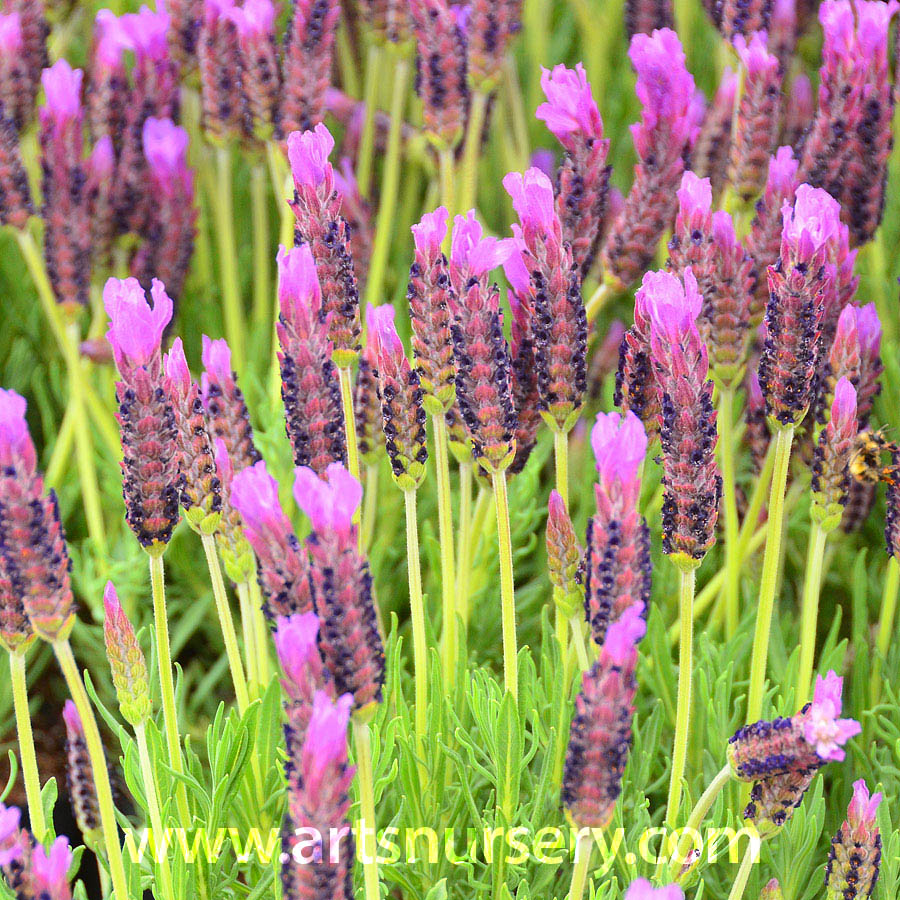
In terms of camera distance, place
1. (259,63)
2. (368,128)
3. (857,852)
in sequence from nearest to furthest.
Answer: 1. (857,852)
2. (259,63)
3. (368,128)

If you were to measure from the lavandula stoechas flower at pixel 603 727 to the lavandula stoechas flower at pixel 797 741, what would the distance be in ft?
0.35

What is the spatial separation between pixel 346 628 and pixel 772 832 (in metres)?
0.38

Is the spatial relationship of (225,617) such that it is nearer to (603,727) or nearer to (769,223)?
(603,727)

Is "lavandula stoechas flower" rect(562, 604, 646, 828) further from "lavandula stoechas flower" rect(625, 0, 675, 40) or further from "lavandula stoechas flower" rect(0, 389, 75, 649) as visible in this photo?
"lavandula stoechas flower" rect(625, 0, 675, 40)

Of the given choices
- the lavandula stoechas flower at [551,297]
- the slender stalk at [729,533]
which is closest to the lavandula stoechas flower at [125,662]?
the lavandula stoechas flower at [551,297]

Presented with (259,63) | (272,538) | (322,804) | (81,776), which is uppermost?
(259,63)

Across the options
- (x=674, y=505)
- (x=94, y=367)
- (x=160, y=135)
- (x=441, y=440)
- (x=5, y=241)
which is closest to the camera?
(x=674, y=505)

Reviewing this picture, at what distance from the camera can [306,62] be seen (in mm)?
1305

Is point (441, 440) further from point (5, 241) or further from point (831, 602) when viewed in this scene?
point (5, 241)

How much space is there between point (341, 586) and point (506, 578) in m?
0.25

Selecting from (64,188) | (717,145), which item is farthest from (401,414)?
(717,145)

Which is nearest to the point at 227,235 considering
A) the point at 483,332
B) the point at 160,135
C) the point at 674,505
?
the point at 160,135

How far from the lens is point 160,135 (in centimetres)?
152

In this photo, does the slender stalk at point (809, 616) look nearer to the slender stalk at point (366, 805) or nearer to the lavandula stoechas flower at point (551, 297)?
the lavandula stoechas flower at point (551, 297)
